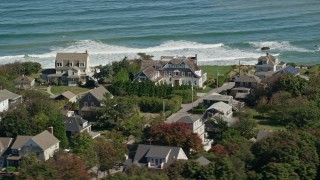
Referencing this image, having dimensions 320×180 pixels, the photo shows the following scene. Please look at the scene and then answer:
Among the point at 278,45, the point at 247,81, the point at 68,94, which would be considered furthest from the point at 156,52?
the point at 68,94

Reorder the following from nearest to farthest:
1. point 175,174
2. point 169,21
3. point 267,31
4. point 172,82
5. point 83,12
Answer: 1. point 175,174
2. point 172,82
3. point 267,31
4. point 169,21
5. point 83,12

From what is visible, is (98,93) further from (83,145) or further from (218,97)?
(83,145)

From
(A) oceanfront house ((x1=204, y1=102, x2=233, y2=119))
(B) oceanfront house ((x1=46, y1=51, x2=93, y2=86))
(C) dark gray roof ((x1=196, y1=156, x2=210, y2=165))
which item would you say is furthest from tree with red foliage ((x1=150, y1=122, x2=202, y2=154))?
(B) oceanfront house ((x1=46, y1=51, x2=93, y2=86))

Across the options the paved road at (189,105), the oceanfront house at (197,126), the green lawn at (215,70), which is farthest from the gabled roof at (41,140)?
the green lawn at (215,70)

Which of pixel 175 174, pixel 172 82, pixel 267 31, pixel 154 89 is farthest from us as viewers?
pixel 267 31

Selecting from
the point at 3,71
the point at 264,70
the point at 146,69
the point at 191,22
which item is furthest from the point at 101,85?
the point at 191,22

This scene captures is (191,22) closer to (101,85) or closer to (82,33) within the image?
(82,33)
